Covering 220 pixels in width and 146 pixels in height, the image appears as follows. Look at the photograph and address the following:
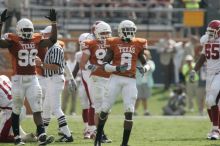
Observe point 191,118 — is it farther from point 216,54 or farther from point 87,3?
point 87,3

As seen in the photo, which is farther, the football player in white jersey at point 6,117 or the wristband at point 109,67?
the football player in white jersey at point 6,117

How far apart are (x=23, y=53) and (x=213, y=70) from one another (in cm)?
373

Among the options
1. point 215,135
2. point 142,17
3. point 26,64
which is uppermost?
point 142,17

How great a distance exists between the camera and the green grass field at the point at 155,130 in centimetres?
1371

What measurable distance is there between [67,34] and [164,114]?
519 centimetres

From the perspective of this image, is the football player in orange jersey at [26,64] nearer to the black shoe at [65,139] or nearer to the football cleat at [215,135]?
the black shoe at [65,139]

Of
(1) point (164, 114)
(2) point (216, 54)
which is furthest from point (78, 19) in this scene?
(2) point (216, 54)

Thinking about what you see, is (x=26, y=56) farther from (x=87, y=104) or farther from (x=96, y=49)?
(x=87, y=104)

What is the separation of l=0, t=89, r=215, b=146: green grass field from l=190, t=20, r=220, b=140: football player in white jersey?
396 mm

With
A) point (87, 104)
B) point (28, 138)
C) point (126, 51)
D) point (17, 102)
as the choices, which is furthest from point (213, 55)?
point (17, 102)

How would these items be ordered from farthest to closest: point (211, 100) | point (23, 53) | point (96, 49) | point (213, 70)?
1. point (213, 70)
2. point (211, 100)
3. point (96, 49)
4. point (23, 53)

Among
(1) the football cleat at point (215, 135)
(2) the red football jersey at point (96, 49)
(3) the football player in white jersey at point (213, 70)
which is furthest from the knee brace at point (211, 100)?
(2) the red football jersey at point (96, 49)

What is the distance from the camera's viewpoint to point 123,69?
12328mm

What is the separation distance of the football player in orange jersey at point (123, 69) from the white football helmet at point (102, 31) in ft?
3.70
